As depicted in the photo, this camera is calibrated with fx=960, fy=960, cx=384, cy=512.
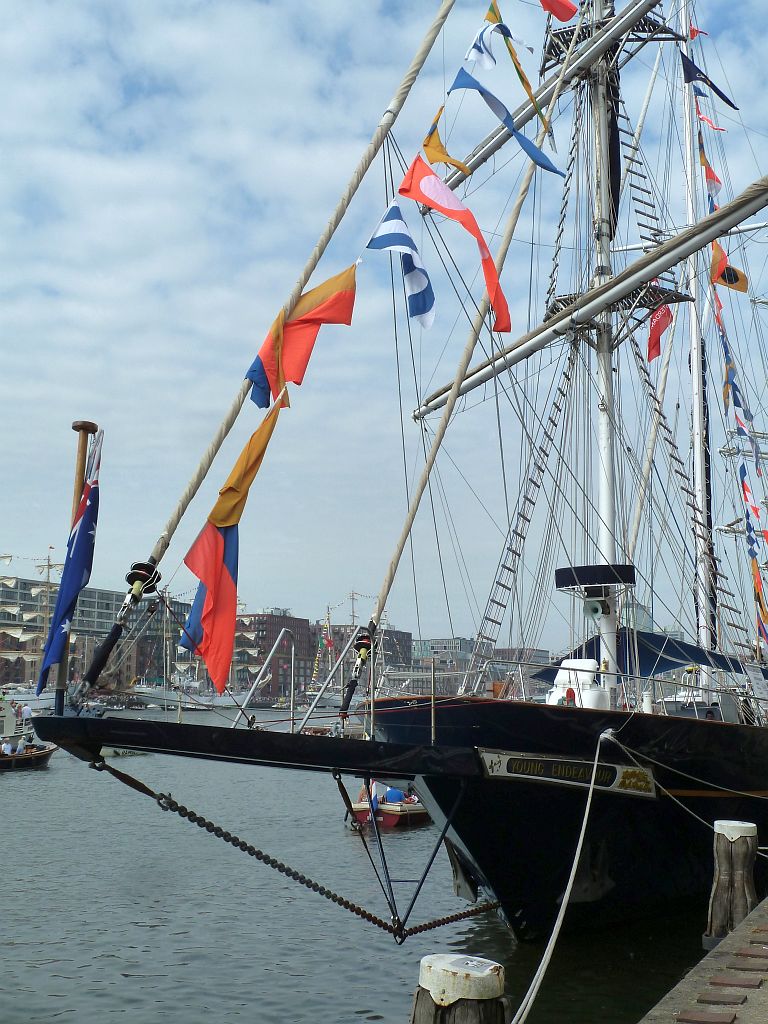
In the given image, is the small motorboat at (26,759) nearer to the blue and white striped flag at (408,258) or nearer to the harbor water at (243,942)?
the harbor water at (243,942)

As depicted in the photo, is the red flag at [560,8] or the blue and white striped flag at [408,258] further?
the red flag at [560,8]

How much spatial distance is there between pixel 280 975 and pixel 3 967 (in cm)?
465

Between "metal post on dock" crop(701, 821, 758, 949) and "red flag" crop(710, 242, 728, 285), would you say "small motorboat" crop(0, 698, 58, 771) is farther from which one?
"metal post on dock" crop(701, 821, 758, 949)

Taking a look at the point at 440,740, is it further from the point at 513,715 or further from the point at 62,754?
the point at 62,754

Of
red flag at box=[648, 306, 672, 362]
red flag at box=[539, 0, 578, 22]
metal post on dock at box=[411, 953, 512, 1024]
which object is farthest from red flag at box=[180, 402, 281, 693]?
red flag at box=[648, 306, 672, 362]

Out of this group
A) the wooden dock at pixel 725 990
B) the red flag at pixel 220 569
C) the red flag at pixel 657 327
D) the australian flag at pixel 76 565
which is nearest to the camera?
the wooden dock at pixel 725 990

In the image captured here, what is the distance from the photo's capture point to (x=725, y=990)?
8000 mm

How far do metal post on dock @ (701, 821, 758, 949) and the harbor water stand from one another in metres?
1.94

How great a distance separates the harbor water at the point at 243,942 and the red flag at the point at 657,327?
45.3 ft

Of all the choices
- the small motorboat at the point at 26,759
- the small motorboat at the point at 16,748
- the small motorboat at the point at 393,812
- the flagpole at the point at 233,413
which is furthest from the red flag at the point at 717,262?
the small motorboat at the point at 26,759

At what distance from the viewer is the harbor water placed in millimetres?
13078

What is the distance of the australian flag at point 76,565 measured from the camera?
31.3 ft

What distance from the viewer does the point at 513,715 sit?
1259 cm

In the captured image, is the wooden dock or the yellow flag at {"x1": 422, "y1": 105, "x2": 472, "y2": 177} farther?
the yellow flag at {"x1": 422, "y1": 105, "x2": 472, "y2": 177}
